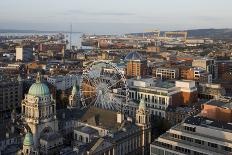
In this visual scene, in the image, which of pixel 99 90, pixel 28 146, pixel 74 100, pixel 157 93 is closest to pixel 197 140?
pixel 28 146

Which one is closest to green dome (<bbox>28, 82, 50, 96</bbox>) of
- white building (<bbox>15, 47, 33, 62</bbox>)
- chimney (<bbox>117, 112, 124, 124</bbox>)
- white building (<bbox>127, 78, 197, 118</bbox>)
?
chimney (<bbox>117, 112, 124, 124</bbox>)

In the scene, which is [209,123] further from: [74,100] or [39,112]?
[74,100]

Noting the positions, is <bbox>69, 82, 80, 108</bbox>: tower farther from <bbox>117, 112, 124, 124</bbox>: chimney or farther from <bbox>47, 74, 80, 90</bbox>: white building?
<bbox>47, 74, 80, 90</bbox>: white building

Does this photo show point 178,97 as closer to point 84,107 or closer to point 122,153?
point 84,107

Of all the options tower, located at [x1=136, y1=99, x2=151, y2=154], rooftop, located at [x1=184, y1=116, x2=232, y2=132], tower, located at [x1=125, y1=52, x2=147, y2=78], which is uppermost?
tower, located at [x1=125, y1=52, x2=147, y2=78]

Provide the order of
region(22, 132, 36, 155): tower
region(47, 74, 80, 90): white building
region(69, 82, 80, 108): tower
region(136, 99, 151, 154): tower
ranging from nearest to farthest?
region(22, 132, 36, 155): tower
region(136, 99, 151, 154): tower
region(69, 82, 80, 108): tower
region(47, 74, 80, 90): white building

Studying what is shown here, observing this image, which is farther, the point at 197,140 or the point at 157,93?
the point at 157,93

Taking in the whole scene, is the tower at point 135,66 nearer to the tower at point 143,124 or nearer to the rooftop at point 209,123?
the tower at point 143,124

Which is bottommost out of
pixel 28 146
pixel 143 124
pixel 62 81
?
pixel 143 124
